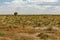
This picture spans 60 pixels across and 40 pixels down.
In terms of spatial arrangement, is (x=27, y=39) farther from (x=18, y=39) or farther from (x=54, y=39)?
(x=54, y=39)

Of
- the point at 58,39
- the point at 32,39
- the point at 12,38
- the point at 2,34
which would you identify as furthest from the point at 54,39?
the point at 2,34

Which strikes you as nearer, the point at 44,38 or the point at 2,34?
the point at 44,38

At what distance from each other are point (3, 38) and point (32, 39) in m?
3.19

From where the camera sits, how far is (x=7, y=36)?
2753 centimetres

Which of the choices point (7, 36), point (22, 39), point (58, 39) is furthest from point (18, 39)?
point (58, 39)

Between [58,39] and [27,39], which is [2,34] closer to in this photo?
[27,39]

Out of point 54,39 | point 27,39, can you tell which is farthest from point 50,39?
point 27,39

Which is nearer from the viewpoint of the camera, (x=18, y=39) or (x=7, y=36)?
(x=18, y=39)

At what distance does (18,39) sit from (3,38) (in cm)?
177

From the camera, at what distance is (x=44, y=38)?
26.4 m

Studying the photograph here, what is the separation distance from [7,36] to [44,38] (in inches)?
171

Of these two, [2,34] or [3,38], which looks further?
[2,34]

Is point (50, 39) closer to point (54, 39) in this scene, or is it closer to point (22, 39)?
point (54, 39)

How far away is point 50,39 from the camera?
25.3 metres
